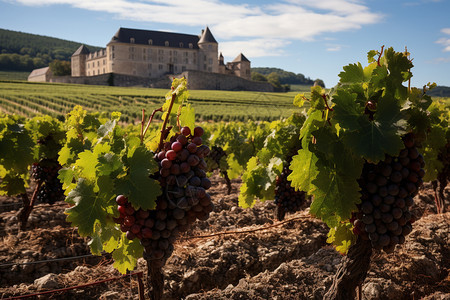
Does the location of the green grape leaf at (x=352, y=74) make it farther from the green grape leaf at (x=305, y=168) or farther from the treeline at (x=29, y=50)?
the treeline at (x=29, y=50)

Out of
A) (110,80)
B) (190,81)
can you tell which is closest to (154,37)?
(110,80)

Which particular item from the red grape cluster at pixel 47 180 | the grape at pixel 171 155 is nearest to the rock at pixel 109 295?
the grape at pixel 171 155

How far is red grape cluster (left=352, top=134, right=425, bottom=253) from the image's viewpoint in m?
2.61

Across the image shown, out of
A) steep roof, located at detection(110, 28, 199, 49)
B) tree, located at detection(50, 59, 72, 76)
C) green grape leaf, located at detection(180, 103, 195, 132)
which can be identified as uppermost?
steep roof, located at detection(110, 28, 199, 49)

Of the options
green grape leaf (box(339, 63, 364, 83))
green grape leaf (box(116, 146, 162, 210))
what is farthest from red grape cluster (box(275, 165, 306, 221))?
green grape leaf (box(116, 146, 162, 210))

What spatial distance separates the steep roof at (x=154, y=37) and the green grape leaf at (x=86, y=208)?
251ft

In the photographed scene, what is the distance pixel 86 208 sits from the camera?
8.16ft

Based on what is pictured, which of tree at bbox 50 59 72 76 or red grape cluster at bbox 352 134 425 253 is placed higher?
tree at bbox 50 59 72 76

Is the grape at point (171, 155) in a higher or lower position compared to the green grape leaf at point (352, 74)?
lower

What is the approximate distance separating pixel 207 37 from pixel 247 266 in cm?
7892

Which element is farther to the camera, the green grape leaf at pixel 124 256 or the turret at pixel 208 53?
the turret at pixel 208 53

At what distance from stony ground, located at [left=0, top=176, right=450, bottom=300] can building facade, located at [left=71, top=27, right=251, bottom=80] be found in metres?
73.0

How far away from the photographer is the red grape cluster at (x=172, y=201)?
8.25 feet

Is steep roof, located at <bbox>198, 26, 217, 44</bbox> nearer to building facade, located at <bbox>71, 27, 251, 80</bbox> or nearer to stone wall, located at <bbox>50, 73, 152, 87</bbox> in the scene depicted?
building facade, located at <bbox>71, 27, 251, 80</bbox>
